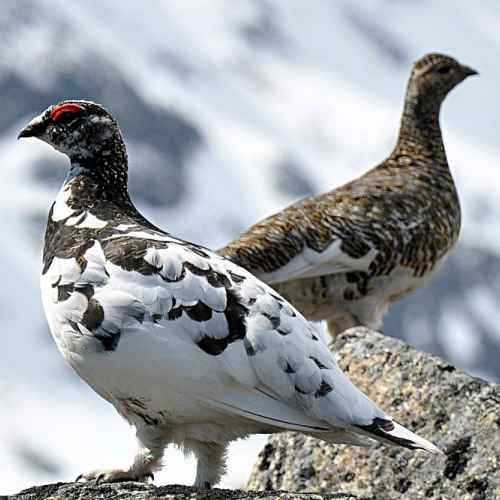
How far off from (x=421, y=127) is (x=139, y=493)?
6.41m

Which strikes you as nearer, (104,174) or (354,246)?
(104,174)

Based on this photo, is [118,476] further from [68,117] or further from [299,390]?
[68,117]

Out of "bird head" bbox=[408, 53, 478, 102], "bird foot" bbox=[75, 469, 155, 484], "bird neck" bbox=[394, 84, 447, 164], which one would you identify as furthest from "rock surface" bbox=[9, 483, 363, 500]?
"bird head" bbox=[408, 53, 478, 102]

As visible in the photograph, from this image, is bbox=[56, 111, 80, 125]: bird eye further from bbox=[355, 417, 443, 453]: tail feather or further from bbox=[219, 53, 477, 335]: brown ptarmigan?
bbox=[219, 53, 477, 335]: brown ptarmigan

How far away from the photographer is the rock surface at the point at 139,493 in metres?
4.71

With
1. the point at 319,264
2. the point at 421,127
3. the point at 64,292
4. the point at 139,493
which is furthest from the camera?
the point at 421,127

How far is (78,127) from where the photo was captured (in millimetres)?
6219

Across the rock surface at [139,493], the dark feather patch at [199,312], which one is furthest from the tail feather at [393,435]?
the dark feather patch at [199,312]

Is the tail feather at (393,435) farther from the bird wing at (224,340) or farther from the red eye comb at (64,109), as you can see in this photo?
the red eye comb at (64,109)

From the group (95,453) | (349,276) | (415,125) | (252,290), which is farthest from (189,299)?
(95,453)

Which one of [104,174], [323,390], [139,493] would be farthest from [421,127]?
[139,493]

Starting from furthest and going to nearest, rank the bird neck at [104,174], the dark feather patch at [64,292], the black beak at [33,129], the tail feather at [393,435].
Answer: the black beak at [33,129] < the bird neck at [104,174] < the dark feather patch at [64,292] < the tail feather at [393,435]

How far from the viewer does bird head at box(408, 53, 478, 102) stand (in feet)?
36.3

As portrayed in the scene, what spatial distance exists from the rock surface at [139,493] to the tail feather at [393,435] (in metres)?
0.37
